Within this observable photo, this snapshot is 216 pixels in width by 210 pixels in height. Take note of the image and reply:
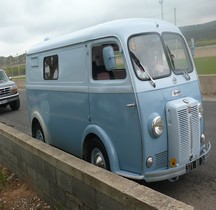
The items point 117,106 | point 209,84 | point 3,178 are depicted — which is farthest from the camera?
point 209,84

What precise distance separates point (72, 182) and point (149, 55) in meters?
2.04

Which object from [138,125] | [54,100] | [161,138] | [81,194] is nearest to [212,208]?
[161,138]

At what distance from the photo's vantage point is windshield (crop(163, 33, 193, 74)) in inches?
202

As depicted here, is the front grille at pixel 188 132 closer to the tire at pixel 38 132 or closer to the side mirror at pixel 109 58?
the side mirror at pixel 109 58

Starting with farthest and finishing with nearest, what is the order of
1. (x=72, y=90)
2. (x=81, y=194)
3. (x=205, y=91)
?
(x=205, y=91)
(x=72, y=90)
(x=81, y=194)

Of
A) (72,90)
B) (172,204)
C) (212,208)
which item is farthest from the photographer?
(72,90)

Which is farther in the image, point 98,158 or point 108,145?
point 98,158

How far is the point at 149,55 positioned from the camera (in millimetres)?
4863

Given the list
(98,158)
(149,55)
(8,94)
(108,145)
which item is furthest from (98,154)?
(8,94)

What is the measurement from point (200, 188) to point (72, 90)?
8.24 ft

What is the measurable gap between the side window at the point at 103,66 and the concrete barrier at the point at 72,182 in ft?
4.16

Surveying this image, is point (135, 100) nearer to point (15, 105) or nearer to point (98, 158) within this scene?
point (98, 158)

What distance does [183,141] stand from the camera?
4652 mm

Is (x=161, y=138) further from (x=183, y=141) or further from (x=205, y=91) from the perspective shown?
(x=205, y=91)
